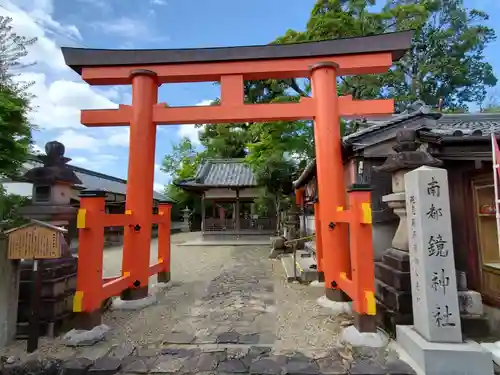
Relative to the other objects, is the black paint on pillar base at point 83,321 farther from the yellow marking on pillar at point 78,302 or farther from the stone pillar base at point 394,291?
the stone pillar base at point 394,291

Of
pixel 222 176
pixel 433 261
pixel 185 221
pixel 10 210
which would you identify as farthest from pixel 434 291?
pixel 185 221

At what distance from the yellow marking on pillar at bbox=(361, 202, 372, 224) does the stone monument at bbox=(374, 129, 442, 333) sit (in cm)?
59

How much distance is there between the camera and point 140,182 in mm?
5953

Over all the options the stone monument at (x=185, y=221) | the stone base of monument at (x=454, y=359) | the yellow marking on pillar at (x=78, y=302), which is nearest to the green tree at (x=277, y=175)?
the yellow marking on pillar at (x=78, y=302)

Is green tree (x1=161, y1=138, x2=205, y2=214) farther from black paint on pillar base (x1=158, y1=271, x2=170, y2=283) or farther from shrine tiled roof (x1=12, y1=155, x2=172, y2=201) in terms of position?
black paint on pillar base (x1=158, y1=271, x2=170, y2=283)

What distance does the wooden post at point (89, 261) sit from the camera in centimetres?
427

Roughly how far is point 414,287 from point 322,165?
9.12ft

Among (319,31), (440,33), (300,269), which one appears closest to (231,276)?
(300,269)

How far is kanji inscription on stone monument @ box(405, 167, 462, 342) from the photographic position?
10.9ft

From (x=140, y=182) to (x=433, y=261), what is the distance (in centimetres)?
516

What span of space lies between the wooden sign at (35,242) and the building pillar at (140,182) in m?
1.88

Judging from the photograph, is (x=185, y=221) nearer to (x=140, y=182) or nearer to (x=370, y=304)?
(x=140, y=182)

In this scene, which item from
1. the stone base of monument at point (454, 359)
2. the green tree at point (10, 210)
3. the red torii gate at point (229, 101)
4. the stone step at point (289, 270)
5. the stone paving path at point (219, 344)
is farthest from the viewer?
the stone step at point (289, 270)

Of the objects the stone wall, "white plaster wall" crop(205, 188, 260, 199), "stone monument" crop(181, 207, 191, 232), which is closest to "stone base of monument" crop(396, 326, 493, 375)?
the stone wall
